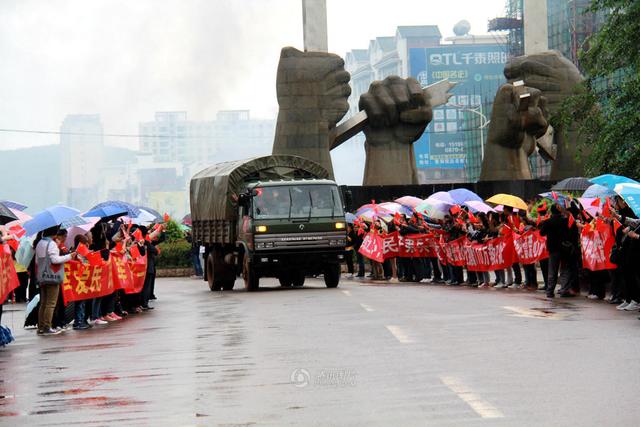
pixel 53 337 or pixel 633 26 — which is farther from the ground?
pixel 633 26

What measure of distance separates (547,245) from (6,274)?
10546 millimetres

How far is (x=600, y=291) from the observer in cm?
2400

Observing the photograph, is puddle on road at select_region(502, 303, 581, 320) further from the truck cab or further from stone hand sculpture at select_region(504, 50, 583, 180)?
stone hand sculpture at select_region(504, 50, 583, 180)

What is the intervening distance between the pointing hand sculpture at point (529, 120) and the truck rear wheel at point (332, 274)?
2492 cm

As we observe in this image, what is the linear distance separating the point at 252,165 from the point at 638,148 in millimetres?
9334

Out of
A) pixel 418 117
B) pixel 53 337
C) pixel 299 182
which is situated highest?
pixel 418 117

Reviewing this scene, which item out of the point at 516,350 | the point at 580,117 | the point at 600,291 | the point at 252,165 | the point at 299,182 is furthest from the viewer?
the point at 580,117

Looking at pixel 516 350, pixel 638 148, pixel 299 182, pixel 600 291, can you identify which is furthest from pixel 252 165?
pixel 516 350

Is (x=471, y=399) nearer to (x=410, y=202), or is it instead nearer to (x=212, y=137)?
(x=410, y=202)

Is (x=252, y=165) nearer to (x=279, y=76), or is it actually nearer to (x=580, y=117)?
(x=580, y=117)

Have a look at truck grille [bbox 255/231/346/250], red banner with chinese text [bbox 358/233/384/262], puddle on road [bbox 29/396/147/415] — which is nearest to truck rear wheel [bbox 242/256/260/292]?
truck grille [bbox 255/231/346/250]

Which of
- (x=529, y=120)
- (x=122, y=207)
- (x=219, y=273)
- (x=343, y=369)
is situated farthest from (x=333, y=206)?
(x=529, y=120)

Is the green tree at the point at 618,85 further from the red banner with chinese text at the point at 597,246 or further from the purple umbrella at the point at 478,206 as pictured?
the red banner with chinese text at the point at 597,246

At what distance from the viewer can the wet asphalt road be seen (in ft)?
33.3
